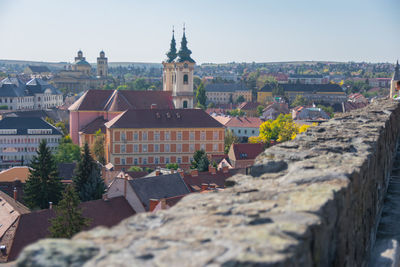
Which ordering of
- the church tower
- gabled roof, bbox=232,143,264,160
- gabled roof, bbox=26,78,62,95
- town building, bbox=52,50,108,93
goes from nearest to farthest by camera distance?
gabled roof, bbox=232,143,264,160 → gabled roof, bbox=26,78,62,95 → town building, bbox=52,50,108,93 → the church tower

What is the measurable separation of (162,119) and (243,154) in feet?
28.7

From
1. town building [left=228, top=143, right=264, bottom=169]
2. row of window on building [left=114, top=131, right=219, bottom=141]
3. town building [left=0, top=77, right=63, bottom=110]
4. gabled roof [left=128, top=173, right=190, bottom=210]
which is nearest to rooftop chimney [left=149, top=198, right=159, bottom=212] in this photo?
gabled roof [left=128, top=173, right=190, bottom=210]

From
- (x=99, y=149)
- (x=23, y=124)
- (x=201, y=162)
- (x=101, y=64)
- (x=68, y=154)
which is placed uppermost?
(x=101, y=64)

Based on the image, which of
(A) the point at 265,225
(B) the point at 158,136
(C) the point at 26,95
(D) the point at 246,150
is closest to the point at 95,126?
(B) the point at 158,136

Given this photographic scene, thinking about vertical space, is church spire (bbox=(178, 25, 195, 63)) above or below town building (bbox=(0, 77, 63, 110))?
above

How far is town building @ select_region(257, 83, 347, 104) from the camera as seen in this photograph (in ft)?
440

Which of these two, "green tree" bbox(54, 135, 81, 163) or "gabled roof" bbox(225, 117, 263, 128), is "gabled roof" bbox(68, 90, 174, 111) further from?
"gabled roof" bbox(225, 117, 263, 128)

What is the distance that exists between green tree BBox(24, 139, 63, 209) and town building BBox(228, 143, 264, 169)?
1749cm

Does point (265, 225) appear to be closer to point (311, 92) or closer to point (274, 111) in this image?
point (274, 111)

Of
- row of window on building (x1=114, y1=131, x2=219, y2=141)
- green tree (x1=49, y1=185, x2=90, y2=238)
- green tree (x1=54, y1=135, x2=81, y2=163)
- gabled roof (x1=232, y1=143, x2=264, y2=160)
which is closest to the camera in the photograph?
green tree (x1=49, y1=185, x2=90, y2=238)

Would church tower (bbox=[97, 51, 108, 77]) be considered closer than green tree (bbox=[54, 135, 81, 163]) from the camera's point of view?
No

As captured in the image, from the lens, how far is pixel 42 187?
3072 centimetres

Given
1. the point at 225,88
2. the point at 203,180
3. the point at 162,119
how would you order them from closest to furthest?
the point at 203,180
the point at 162,119
the point at 225,88

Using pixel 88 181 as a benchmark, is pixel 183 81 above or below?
above
